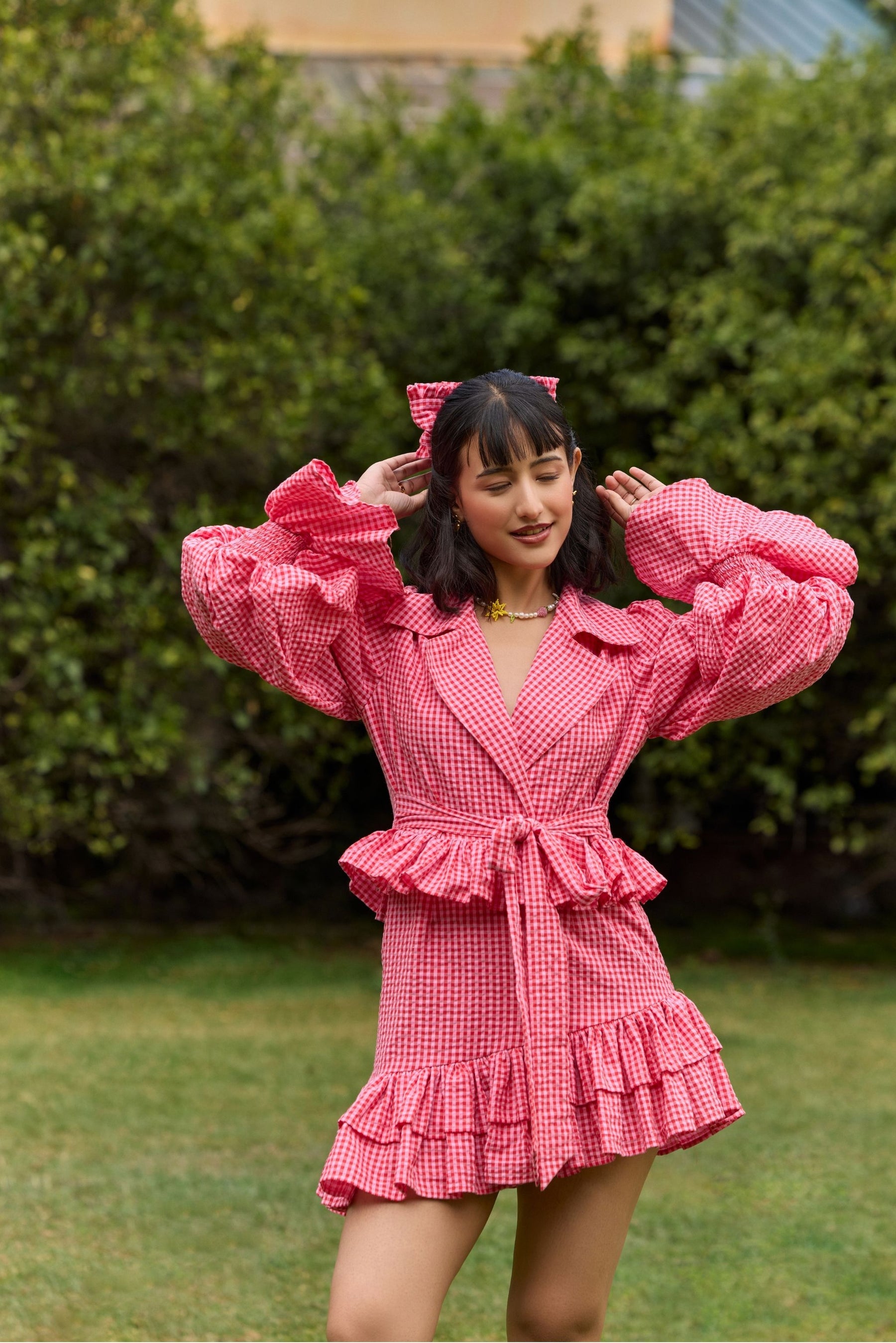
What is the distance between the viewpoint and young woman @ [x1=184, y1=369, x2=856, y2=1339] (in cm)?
201

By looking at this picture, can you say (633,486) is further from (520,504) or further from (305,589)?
(305,589)

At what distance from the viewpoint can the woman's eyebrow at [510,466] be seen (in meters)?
2.20

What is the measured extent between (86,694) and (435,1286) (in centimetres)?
477

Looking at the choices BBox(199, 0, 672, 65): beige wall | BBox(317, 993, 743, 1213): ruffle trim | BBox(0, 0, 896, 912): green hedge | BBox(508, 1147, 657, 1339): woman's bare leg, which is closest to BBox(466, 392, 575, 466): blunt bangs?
BBox(317, 993, 743, 1213): ruffle trim

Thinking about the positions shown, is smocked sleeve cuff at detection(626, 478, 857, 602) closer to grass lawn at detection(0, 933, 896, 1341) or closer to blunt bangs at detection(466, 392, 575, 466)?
blunt bangs at detection(466, 392, 575, 466)

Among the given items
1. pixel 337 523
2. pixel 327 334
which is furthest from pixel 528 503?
pixel 327 334

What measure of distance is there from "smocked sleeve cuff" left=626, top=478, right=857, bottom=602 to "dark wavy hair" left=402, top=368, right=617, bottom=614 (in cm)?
8

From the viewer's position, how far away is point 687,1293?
3.54m

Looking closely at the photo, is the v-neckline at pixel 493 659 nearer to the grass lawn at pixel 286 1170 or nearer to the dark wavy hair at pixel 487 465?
the dark wavy hair at pixel 487 465

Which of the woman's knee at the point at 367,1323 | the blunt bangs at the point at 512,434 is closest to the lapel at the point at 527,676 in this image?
the blunt bangs at the point at 512,434

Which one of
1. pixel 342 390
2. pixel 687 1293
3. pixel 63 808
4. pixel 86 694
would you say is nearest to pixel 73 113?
pixel 342 390

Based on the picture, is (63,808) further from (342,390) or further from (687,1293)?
(687,1293)

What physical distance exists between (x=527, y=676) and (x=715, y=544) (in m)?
0.40

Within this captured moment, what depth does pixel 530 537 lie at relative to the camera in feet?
7.27
